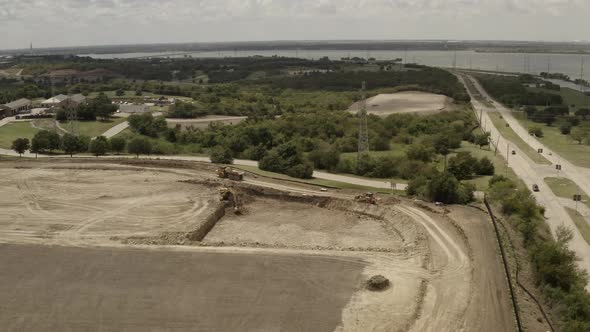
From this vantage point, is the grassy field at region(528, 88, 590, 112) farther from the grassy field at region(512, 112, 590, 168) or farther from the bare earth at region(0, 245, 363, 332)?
the bare earth at region(0, 245, 363, 332)

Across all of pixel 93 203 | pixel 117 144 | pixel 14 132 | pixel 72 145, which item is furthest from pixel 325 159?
pixel 14 132

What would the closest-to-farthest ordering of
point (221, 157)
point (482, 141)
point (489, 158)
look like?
point (221, 157), point (489, 158), point (482, 141)

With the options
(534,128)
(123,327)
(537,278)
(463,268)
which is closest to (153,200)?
(123,327)

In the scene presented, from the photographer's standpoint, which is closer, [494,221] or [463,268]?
[463,268]

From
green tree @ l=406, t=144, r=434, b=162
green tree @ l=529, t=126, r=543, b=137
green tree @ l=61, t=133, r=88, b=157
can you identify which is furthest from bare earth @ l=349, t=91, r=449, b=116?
green tree @ l=61, t=133, r=88, b=157

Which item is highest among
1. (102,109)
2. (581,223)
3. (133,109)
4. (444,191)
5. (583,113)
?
(102,109)

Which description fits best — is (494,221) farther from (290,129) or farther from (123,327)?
(290,129)

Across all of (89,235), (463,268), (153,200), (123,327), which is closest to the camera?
(123,327)

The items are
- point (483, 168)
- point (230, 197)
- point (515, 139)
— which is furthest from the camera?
point (515, 139)

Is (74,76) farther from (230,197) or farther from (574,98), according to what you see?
(230,197)
